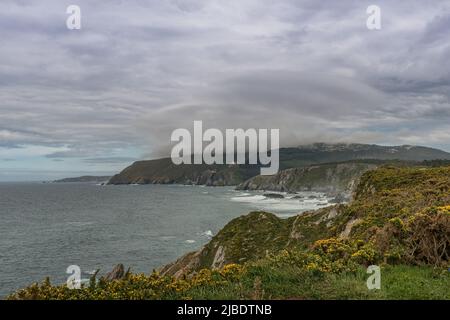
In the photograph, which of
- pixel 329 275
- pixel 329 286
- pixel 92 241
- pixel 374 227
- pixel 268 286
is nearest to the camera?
pixel 329 286

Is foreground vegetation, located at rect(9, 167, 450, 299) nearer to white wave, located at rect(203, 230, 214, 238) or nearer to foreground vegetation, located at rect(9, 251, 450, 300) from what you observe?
foreground vegetation, located at rect(9, 251, 450, 300)

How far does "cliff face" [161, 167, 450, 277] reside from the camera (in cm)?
1445

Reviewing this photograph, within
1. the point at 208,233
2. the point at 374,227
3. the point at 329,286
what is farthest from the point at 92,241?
the point at 329,286

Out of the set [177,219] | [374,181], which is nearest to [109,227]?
[177,219]

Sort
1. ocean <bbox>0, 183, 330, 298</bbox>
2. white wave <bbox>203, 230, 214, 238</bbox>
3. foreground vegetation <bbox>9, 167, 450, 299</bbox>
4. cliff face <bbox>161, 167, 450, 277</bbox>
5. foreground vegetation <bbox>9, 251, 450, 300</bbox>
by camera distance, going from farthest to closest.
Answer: white wave <bbox>203, 230, 214, 238</bbox>
ocean <bbox>0, 183, 330, 298</bbox>
cliff face <bbox>161, 167, 450, 277</bbox>
foreground vegetation <bbox>9, 167, 450, 299</bbox>
foreground vegetation <bbox>9, 251, 450, 300</bbox>

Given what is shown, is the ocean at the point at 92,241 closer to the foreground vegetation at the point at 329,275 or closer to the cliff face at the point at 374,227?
the cliff face at the point at 374,227

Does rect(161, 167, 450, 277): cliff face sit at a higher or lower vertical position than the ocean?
higher

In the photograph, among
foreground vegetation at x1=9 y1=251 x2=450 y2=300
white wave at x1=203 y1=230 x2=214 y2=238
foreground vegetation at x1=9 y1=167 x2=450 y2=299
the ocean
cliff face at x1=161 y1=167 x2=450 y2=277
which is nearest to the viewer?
foreground vegetation at x1=9 y1=251 x2=450 y2=300

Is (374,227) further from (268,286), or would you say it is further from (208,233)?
(208,233)

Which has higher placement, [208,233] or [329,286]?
[329,286]

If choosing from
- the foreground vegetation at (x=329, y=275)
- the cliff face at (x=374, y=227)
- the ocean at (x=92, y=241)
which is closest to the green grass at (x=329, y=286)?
the foreground vegetation at (x=329, y=275)

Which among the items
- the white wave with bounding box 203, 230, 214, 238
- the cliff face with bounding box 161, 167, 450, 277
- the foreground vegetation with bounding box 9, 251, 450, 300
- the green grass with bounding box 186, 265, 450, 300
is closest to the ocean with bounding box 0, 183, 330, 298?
the white wave with bounding box 203, 230, 214, 238

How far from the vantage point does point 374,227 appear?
19.7 meters
